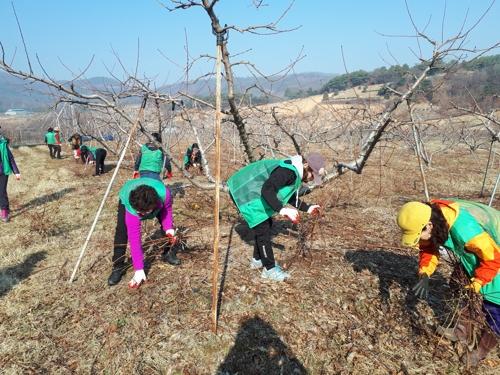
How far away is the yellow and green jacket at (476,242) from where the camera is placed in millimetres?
1967

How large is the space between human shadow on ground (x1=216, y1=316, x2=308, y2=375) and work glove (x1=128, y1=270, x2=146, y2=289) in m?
1.14

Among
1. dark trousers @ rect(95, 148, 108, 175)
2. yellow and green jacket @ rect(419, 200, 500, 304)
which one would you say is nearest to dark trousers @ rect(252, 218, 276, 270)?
yellow and green jacket @ rect(419, 200, 500, 304)

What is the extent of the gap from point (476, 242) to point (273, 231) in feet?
9.78

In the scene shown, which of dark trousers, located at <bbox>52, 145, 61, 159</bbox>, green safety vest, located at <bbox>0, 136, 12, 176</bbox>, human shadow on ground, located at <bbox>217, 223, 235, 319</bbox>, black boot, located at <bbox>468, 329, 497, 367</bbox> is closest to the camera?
black boot, located at <bbox>468, 329, 497, 367</bbox>

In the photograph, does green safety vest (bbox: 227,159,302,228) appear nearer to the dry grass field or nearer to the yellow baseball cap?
the dry grass field

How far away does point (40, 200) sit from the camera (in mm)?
7371

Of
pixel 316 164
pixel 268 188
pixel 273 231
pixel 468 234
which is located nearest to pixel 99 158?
pixel 273 231

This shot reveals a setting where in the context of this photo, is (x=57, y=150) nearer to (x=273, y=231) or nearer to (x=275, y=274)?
(x=273, y=231)

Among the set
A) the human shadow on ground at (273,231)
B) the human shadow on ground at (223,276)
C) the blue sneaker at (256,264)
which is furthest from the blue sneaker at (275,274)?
the human shadow on ground at (273,231)

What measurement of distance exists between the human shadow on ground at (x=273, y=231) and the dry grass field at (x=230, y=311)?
32 mm

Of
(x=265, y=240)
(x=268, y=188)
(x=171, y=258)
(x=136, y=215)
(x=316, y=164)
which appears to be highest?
(x=316, y=164)

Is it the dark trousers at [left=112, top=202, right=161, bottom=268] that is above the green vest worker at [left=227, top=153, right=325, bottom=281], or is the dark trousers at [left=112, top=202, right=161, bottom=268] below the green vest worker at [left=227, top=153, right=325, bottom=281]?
below

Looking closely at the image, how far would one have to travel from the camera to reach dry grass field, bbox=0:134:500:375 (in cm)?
252

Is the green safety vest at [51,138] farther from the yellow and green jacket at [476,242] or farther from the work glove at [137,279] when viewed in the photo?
the yellow and green jacket at [476,242]
